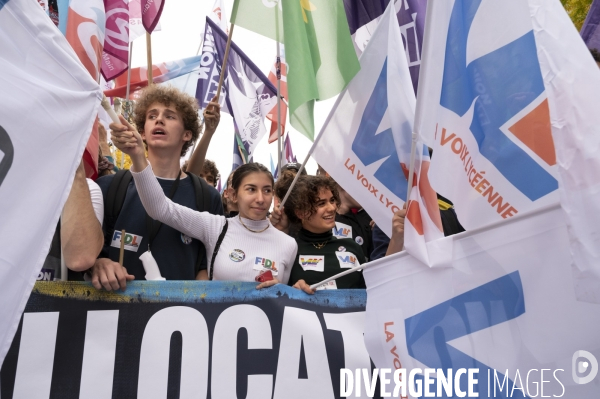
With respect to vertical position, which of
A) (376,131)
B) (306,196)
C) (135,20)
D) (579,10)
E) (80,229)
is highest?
(579,10)

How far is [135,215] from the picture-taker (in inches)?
143

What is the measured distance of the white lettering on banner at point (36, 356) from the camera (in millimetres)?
2963

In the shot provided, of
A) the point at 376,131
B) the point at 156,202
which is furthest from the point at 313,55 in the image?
the point at 156,202

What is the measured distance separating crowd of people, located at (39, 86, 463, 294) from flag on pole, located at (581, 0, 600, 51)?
1419mm

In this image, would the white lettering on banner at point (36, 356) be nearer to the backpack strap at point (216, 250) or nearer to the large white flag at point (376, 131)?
the backpack strap at point (216, 250)

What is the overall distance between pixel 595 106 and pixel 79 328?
7.78 feet

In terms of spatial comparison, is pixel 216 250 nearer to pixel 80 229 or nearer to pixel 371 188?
pixel 80 229

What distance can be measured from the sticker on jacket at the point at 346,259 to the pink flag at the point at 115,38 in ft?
9.88

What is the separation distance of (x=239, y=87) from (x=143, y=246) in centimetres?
404

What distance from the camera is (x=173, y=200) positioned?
12.5 feet

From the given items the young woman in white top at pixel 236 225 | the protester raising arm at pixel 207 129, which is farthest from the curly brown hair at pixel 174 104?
the young woman in white top at pixel 236 225

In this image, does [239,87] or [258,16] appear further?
[239,87]

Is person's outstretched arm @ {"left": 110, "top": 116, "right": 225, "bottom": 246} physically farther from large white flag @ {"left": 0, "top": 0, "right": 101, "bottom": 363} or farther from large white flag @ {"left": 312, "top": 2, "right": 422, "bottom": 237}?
large white flag @ {"left": 312, "top": 2, "right": 422, "bottom": 237}

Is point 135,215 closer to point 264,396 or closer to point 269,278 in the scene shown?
point 269,278
